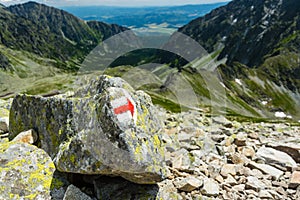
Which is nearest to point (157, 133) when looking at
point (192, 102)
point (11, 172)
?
point (11, 172)

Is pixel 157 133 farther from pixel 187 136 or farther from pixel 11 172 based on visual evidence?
pixel 187 136

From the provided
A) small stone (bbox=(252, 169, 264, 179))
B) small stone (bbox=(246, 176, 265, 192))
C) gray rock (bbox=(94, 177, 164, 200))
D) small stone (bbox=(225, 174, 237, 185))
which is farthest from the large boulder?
small stone (bbox=(252, 169, 264, 179))

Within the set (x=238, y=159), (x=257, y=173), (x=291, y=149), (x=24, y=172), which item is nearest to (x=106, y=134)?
(x=24, y=172)

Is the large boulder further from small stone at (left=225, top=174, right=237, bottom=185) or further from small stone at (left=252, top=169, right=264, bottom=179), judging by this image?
small stone at (left=252, top=169, right=264, bottom=179)

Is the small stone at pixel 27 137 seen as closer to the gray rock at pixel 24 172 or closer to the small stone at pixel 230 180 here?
the gray rock at pixel 24 172

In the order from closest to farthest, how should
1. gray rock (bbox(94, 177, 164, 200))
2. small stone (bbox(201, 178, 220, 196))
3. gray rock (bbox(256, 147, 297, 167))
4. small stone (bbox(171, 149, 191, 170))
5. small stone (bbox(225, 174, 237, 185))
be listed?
gray rock (bbox(94, 177, 164, 200)) < small stone (bbox(201, 178, 220, 196)) < small stone (bbox(225, 174, 237, 185)) < small stone (bbox(171, 149, 191, 170)) < gray rock (bbox(256, 147, 297, 167))

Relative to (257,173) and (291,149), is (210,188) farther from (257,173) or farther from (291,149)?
(291,149)

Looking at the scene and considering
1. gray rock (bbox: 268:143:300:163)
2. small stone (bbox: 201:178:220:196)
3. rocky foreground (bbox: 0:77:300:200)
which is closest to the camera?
Result: rocky foreground (bbox: 0:77:300:200)
